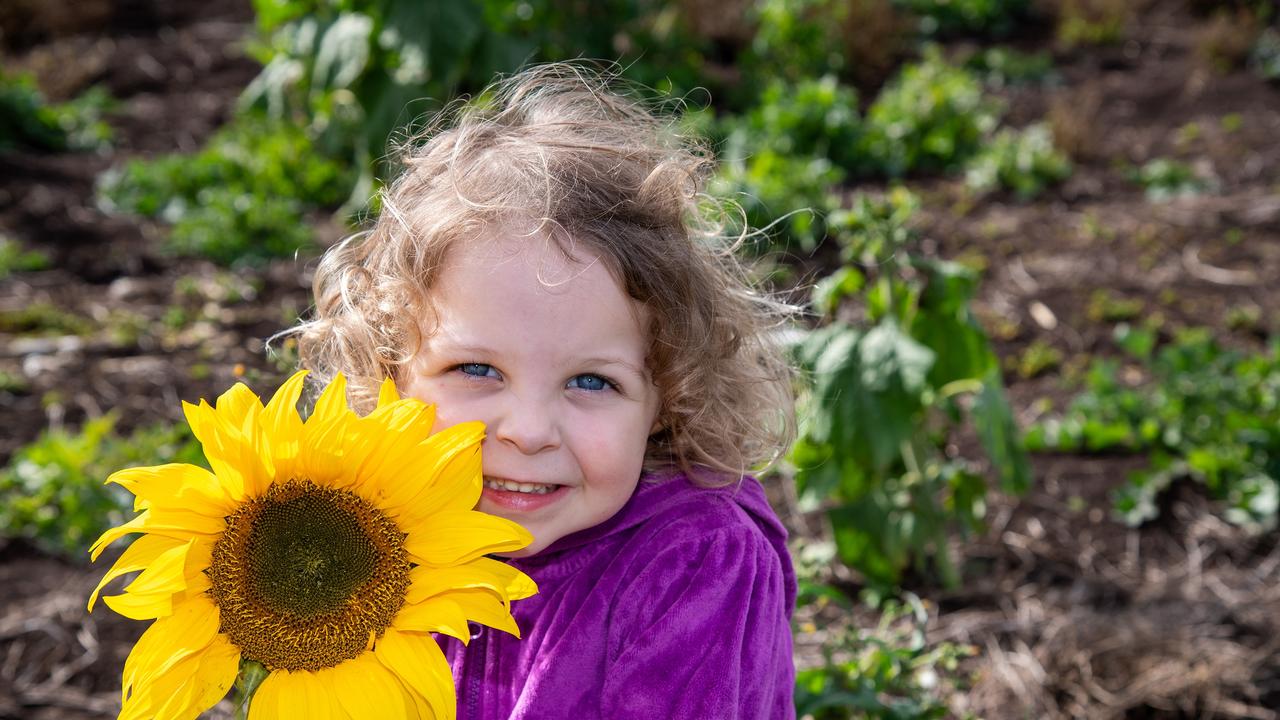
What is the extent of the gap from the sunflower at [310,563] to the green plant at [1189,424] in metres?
2.80

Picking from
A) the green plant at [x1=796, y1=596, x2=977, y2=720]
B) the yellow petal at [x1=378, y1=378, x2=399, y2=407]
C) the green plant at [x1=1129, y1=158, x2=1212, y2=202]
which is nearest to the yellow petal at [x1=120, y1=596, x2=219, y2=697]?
the yellow petal at [x1=378, y1=378, x2=399, y2=407]

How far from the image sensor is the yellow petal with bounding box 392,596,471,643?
4.86ft

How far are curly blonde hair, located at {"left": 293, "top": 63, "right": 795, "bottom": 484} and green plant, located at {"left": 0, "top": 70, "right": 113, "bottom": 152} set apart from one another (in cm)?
528

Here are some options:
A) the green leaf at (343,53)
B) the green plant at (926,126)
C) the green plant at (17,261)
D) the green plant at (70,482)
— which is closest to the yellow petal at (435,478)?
the green plant at (70,482)

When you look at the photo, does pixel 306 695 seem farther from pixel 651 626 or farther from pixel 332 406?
pixel 651 626

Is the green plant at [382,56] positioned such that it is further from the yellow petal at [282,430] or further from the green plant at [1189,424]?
the yellow petal at [282,430]

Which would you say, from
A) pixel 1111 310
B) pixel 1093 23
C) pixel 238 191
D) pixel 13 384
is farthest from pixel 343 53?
pixel 1093 23

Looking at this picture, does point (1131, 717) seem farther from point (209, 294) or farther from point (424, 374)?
point (209, 294)

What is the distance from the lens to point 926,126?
6586 millimetres

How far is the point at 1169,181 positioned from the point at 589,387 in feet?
16.9

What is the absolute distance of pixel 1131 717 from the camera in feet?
9.69

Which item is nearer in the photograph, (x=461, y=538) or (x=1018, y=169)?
(x=461, y=538)

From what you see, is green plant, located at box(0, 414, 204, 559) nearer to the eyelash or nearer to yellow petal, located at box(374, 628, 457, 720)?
the eyelash

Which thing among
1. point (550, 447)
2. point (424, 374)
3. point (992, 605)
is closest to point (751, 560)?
point (550, 447)
